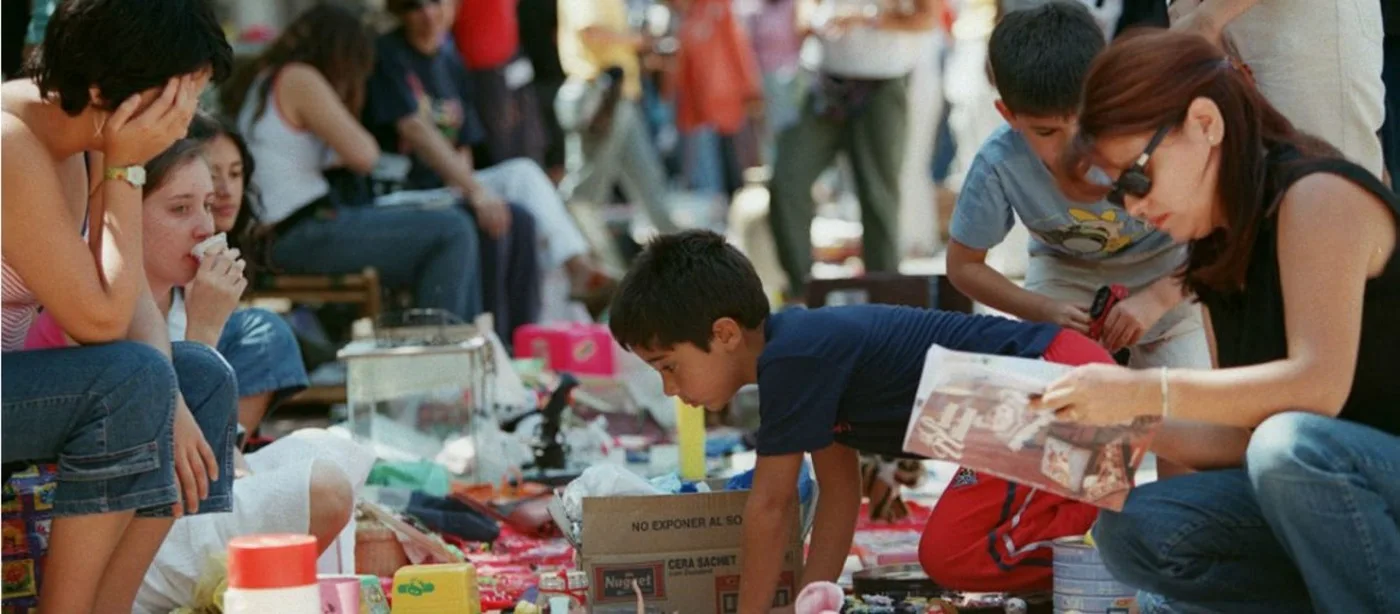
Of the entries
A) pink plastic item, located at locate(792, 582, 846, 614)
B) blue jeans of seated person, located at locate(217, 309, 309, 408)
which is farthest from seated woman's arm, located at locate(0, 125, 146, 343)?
A: blue jeans of seated person, located at locate(217, 309, 309, 408)

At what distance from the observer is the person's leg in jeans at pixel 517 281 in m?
7.00

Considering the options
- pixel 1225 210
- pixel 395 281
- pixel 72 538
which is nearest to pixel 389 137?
pixel 395 281

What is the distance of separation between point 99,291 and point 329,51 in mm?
3428

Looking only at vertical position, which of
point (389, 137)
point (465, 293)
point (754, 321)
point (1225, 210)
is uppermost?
point (1225, 210)

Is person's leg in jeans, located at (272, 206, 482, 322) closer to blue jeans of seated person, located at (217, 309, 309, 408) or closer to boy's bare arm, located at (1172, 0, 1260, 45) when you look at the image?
blue jeans of seated person, located at (217, 309, 309, 408)

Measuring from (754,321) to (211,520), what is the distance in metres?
1.00

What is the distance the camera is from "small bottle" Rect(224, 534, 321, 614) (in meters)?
2.63

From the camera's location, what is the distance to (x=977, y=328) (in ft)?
11.3

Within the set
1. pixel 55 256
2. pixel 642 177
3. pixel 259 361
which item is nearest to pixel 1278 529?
pixel 55 256

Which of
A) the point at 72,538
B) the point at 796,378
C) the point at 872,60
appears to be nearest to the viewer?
the point at 72,538

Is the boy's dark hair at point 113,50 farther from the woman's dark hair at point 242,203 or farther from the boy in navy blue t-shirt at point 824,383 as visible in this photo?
the woman's dark hair at point 242,203

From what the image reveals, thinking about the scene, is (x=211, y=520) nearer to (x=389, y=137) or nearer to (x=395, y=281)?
(x=395, y=281)

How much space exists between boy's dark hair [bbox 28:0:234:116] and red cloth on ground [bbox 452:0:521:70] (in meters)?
4.95

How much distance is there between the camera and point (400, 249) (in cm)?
641
